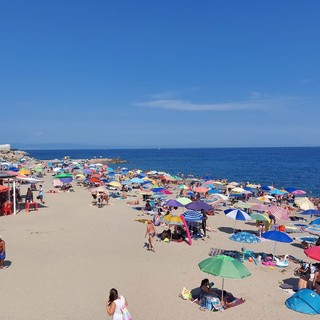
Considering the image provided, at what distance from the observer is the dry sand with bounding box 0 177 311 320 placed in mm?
8023

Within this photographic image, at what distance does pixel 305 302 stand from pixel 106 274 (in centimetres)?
548

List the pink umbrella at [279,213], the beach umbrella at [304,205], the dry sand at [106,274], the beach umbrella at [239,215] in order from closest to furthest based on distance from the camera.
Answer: the dry sand at [106,274] < the beach umbrella at [239,215] < the pink umbrella at [279,213] < the beach umbrella at [304,205]

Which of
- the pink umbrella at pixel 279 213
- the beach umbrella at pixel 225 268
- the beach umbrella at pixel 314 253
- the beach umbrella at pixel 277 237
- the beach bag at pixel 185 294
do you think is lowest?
the beach bag at pixel 185 294

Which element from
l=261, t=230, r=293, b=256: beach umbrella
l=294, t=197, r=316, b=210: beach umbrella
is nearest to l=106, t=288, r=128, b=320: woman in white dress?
l=261, t=230, r=293, b=256: beach umbrella

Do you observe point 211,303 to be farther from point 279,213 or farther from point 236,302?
point 279,213

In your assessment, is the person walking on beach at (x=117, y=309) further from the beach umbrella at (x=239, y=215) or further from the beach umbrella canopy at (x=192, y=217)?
the beach umbrella at (x=239, y=215)

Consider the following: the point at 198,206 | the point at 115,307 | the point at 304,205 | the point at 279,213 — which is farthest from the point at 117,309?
the point at 304,205

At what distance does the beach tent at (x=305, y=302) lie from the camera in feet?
26.1

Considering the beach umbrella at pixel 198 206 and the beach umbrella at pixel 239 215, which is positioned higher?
the beach umbrella at pixel 198 206

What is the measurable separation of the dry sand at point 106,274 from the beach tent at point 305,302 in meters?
0.17

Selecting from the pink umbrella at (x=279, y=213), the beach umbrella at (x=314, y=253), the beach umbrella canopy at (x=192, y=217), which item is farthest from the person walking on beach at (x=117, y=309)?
the pink umbrella at (x=279, y=213)

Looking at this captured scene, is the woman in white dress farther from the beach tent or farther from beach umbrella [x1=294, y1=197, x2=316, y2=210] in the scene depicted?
beach umbrella [x1=294, y1=197, x2=316, y2=210]

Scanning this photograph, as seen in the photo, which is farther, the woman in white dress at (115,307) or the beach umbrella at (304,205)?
the beach umbrella at (304,205)

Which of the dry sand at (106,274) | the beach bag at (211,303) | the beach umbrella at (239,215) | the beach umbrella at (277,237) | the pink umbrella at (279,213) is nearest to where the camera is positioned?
the dry sand at (106,274)
